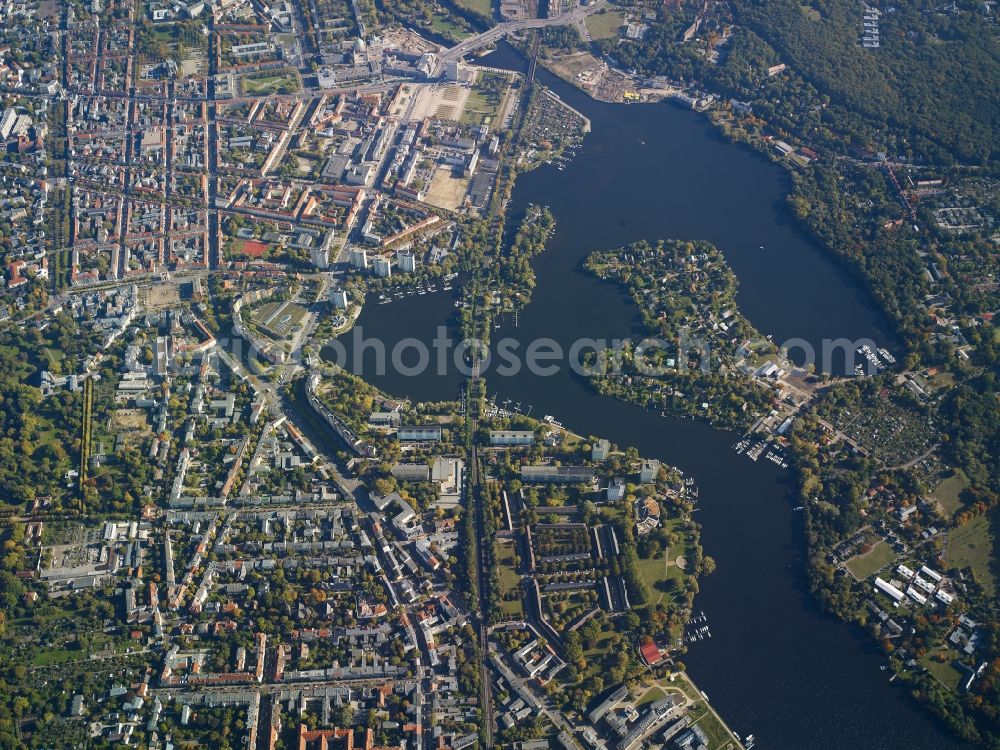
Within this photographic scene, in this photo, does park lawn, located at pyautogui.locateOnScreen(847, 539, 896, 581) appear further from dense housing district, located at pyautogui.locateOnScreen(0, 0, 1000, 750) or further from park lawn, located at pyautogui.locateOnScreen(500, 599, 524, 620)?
park lawn, located at pyautogui.locateOnScreen(500, 599, 524, 620)

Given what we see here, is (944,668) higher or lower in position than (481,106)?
lower

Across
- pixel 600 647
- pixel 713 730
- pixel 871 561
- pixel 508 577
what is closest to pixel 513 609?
pixel 508 577

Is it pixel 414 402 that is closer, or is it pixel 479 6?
pixel 414 402

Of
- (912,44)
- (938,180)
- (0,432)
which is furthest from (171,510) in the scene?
(912,44)

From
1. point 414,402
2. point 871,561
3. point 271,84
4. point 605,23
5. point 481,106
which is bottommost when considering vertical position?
point 871,561

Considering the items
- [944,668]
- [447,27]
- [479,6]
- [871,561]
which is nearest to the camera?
[944,668]

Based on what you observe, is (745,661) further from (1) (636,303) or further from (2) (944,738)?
(1) (636,303)

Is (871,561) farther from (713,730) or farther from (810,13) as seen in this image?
(810,13)

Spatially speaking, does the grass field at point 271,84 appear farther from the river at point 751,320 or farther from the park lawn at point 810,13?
the park lawn at point 810,13
